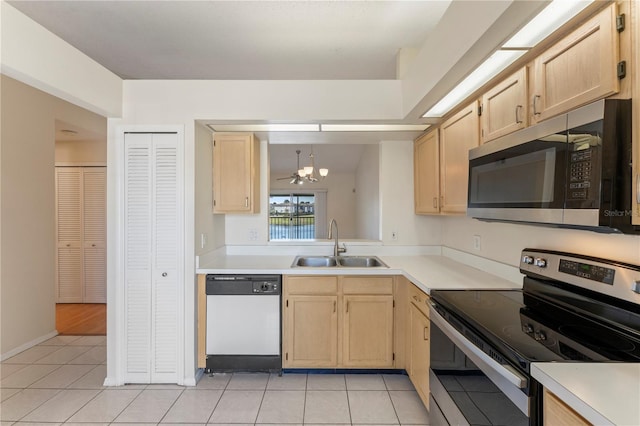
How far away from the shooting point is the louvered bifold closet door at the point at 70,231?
4.66 metres

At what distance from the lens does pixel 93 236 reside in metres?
4.66

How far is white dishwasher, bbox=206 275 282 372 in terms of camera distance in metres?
2.54

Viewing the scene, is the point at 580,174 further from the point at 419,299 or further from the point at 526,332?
the point at 419,299

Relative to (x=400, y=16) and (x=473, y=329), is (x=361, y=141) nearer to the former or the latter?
(x=400, y=16)

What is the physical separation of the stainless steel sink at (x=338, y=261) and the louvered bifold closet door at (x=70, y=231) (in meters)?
3.70

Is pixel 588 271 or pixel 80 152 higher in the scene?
pixel 80 152

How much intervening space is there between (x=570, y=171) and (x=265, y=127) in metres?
2.18

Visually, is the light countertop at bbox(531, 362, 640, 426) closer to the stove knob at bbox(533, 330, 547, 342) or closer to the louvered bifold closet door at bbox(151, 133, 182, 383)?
the stove knob at bbox(533, 330, 547, 342)

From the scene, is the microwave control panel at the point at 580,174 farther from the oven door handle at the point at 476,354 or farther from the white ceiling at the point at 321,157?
the white ceiling at the point at 321,157

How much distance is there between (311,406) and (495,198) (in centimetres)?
179

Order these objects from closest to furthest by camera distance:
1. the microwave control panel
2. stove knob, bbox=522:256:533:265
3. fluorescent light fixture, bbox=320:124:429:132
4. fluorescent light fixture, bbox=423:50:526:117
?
the microwave control panel < fluorescent light fixture, bbox=423:50:526:117 < stove knob, bbox=522:256:533:265 < fluorescent light fixture, bbox=320:124:429:132

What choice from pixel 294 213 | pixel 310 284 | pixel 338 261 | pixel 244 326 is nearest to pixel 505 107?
pixel 310 284

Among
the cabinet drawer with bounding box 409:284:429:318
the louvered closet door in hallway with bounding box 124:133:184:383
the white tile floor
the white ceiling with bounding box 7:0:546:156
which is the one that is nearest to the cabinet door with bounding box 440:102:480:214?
the white ceiling with bounding box 7:0:546:156

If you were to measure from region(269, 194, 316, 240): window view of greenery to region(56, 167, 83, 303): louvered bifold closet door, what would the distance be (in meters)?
4.72
